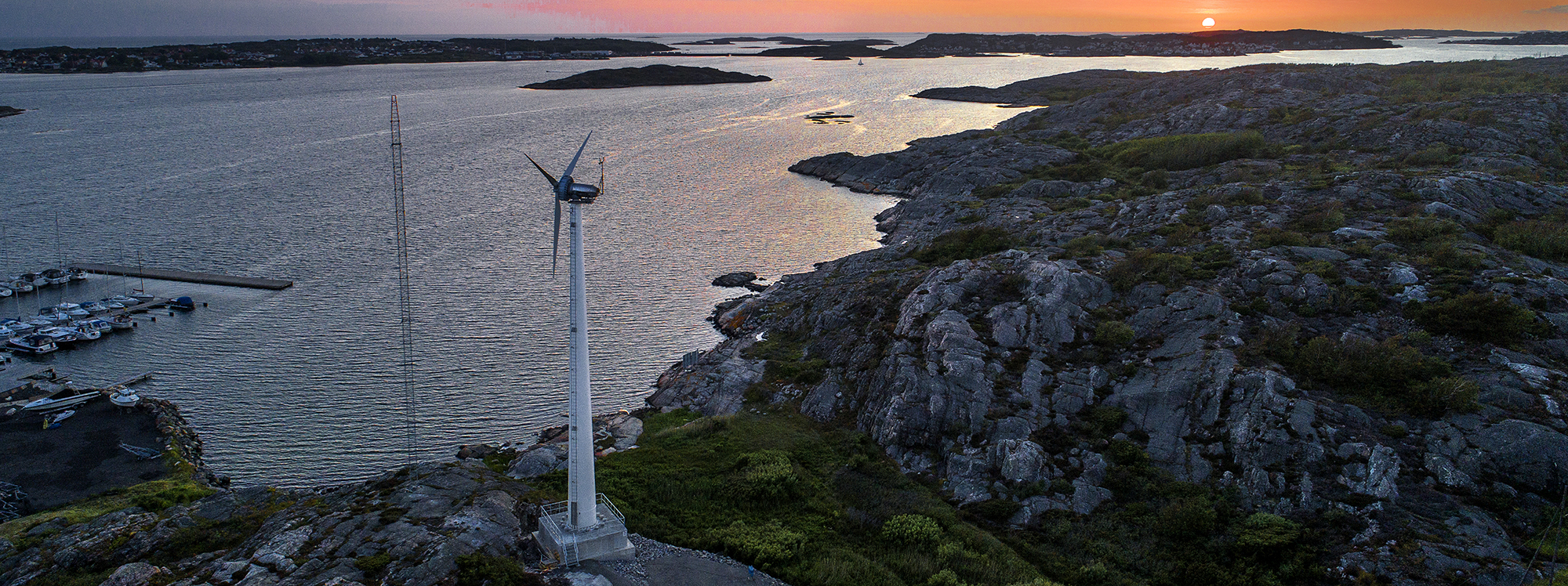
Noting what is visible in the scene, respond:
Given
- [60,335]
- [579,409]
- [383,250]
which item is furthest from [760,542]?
[383,250]

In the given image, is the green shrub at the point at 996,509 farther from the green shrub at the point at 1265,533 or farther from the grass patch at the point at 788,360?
the grass patch at the point at 788,360

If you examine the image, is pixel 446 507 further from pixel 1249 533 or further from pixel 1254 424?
pixel 1254 424

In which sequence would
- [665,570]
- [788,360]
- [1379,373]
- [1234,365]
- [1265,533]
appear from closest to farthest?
[665,570]
[1265,533]
[1379,373]
[1234,365]
[788,360]

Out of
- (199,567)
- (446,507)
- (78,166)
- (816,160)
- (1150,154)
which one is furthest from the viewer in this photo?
→ (816,160)

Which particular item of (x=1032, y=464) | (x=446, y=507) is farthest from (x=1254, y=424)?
(x=446, y=507)

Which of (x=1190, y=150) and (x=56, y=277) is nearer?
(x=56, y=277)

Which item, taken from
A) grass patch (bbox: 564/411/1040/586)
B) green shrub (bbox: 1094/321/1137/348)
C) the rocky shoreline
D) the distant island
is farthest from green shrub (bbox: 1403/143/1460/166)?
the distant island

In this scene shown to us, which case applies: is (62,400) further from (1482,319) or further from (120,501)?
(1482,319)
